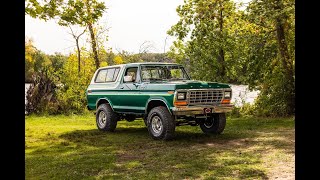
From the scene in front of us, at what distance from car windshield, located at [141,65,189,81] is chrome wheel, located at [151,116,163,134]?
1330 millimetres

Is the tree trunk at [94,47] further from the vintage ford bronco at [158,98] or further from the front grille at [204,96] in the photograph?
the front grille at [204,96]

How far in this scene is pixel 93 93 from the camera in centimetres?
1389

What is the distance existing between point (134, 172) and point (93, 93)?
6905 millimetres

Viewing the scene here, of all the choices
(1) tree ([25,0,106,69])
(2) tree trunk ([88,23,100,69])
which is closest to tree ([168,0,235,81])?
(2) tree trunk ([88,23,100,69])

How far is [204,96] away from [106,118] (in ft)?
11.9

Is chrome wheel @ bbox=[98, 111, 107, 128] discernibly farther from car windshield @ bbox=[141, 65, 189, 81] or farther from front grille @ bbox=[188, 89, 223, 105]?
front grille @ bbox=[188, 89, 223, 105]

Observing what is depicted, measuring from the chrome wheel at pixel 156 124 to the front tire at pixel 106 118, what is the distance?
2172mm

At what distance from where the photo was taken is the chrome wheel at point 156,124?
1113cm

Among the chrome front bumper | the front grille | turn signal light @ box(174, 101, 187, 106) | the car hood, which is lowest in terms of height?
the chrome front bumper

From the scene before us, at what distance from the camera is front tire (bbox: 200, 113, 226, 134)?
12.1 metres

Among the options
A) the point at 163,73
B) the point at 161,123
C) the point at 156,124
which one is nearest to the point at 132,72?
the point at 163,73

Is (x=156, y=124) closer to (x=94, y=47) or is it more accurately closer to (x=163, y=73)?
(x=163, y=73)

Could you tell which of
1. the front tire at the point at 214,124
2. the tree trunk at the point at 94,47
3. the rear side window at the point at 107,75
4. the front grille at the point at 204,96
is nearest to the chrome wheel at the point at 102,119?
the rear side window at the point at 107,75

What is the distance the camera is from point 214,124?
1231 centimetres
